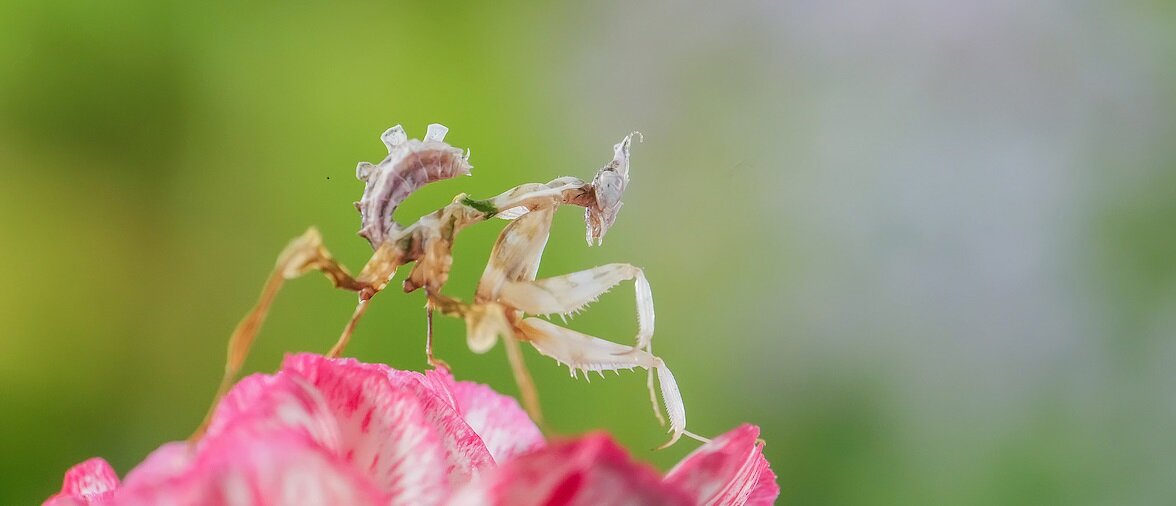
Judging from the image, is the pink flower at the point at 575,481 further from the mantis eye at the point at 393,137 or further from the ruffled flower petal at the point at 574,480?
the mantis eye at the point at 393,137

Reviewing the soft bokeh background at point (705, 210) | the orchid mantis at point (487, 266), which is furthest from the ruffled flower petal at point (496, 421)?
the soft bokeh background at point (705, 210)

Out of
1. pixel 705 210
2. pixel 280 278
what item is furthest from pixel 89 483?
pixel 705 210

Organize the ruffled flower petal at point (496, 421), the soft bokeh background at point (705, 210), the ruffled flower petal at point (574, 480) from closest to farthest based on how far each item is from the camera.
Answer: the ruffled flower petal at point (574, 480) → the ruffled flower petal at point (496, 421) → the soft bokeh background at point (705, 210)

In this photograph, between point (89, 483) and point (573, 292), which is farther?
point (573, 292)

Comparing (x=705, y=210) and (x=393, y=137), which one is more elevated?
(x=393, y=137)

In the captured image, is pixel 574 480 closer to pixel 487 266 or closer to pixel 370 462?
pixel 370 462

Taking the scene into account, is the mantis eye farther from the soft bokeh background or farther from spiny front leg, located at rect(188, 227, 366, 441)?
the soft bokeh background
